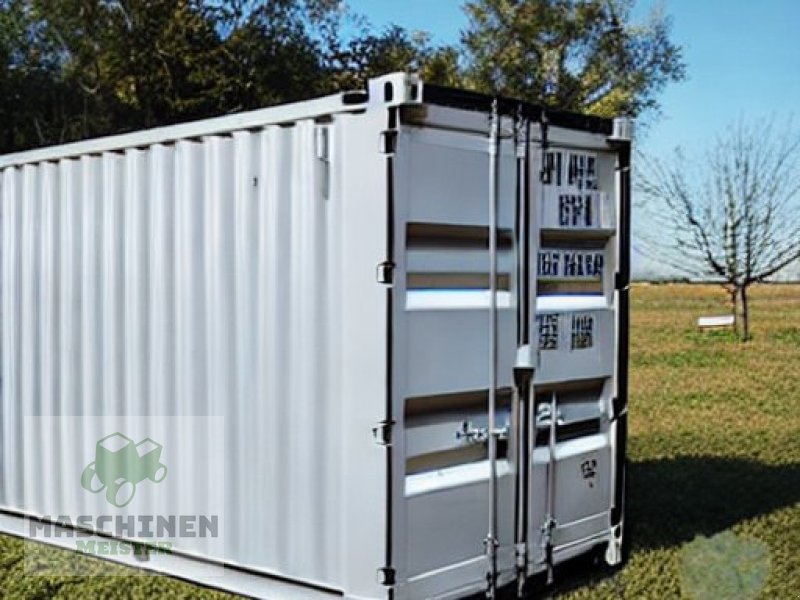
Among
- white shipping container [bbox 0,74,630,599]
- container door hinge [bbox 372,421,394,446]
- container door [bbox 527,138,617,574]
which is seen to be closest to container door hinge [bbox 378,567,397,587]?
white shipping container [bbox 0,74,630,599]

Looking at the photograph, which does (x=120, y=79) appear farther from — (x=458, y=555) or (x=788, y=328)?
(x=458, y=555)

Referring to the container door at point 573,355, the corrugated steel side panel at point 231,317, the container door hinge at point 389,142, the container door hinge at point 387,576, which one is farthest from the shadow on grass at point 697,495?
the container door hinge at point 389,142

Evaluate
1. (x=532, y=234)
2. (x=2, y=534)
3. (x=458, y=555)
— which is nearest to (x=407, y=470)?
(x=458, y=555)

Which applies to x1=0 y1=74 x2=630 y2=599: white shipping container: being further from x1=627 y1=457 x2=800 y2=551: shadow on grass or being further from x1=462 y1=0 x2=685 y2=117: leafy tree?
x1=462 y1=0 x2=685 y2=117: leafy tree

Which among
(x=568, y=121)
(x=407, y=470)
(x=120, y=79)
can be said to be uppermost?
(x=120, y=79)

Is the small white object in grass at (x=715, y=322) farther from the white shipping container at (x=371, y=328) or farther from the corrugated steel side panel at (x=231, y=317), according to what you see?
the corrugated steel side panel at (x=231, y=317)

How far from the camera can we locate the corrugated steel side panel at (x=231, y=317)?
4.77 m

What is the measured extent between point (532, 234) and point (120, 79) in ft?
66.0

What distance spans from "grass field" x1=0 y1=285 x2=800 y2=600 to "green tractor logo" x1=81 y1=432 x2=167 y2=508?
459 millimetres

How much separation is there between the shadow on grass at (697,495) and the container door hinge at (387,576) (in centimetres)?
246

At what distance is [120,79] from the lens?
77.1ft

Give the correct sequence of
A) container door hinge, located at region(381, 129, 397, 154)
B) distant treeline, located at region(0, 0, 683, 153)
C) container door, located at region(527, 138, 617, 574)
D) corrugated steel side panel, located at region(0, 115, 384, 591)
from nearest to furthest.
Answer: container door hinge, located at region(381, 129, 397, 154), corrugated steel side panel, located at region(0, 115, 384, 591), container door, located at region(527, 138, 617, 574), distant treeline, located at region(0, 0, 683, 153)

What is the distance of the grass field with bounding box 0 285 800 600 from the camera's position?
228 inches

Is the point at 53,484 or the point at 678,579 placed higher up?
the point at 53,484
